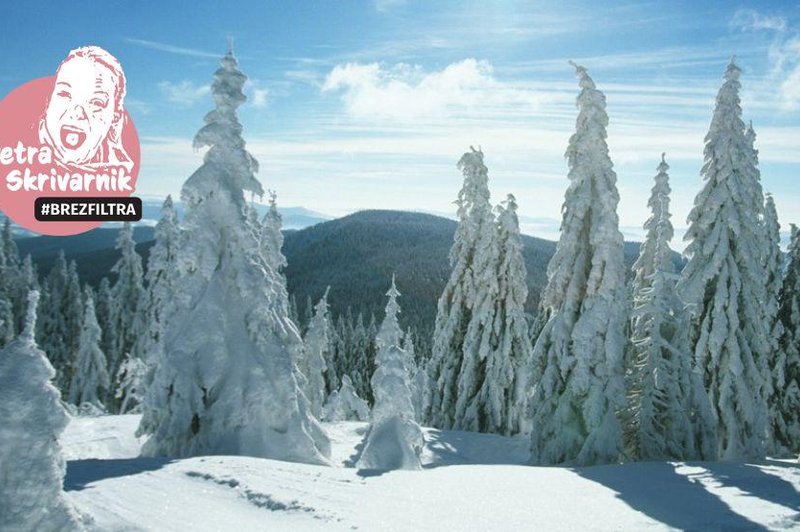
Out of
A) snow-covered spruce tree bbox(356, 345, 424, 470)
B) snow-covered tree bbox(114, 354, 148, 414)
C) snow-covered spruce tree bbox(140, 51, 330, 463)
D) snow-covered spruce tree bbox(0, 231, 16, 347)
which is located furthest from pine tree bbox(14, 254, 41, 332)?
snow-covered spruce tree bbox(356, 345, 424, 470)

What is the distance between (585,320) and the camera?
18.5 meters

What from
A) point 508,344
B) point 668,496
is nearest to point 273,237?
point 508,344

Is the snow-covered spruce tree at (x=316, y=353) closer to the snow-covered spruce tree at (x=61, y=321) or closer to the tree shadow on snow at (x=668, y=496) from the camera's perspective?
the tree shadow on snow at (x=668, y=496)

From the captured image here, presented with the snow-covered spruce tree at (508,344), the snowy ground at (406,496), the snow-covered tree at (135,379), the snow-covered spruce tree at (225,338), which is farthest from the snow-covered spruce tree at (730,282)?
the snow-covered tree at (135,379)

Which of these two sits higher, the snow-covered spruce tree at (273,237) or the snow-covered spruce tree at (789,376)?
the snow-covered spruce tree at (273,237)

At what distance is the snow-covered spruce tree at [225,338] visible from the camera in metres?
12.8

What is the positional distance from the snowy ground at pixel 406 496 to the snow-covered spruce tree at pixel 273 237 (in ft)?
51.6

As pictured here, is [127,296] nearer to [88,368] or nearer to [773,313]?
[88,368]

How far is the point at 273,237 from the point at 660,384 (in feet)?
69.6

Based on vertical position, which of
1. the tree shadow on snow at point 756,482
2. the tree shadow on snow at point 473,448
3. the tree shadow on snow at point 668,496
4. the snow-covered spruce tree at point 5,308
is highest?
the snow-covered spruce tree at point 5,308

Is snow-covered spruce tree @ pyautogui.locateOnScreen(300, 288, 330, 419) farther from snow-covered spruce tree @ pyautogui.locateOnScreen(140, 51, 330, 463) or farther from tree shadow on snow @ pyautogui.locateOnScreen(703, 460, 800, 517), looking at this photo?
tree shadow on snow @ pyautogui.locateOnScreen(703, 460, 800, 517)

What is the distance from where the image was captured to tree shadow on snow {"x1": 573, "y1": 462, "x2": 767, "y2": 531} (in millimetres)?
10141

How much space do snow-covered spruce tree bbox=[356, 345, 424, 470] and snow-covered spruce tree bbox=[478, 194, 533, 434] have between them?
12.3 metres

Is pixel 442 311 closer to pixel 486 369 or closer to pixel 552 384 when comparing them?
pixel 486 369
